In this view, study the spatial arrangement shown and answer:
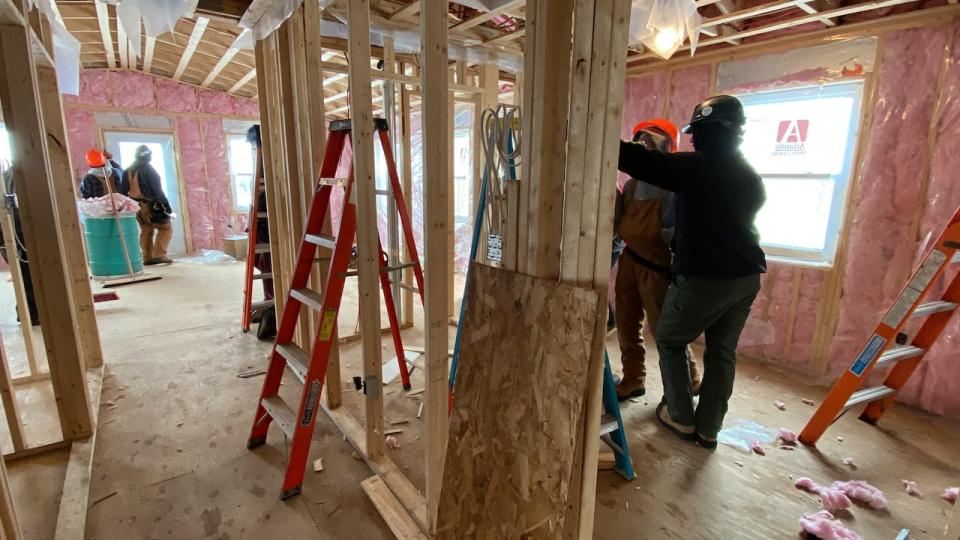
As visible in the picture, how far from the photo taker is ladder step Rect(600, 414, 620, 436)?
6.13 feet

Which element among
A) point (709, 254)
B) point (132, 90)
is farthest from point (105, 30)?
point (709, 254)

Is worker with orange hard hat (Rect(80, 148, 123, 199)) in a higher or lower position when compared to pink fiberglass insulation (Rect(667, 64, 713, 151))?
lower

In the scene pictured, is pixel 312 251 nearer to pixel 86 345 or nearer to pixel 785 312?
pixel 86 345

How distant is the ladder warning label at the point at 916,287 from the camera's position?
6.64ft

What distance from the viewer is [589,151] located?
3.49 feet

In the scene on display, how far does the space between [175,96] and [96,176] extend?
1.95 m

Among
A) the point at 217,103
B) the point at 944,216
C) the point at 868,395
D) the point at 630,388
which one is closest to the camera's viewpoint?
the point at 868,395

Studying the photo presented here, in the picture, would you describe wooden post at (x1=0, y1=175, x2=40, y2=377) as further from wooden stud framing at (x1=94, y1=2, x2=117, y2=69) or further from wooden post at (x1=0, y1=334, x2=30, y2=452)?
wooden stud framing at (x1=94, y1=2, x2=117, y2=69)

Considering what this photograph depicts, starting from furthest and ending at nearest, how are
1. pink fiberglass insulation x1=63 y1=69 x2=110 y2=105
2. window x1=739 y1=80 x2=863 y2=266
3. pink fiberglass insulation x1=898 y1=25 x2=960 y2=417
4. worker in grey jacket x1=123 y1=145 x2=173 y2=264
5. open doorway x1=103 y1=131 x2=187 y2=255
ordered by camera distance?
1. open doorway x1=103 y1=131 x2=187 y2=255
2. pink fiberglass insulation x1=63 y1=69 x2=110 y2=105
3. worker in grey jacket x1=123 y1=145 x2=173 y2=264
4. window x1=739 y1=80 x2=863 y2=266
5. pink fiberglass insulation x1=898 y1=25 x2=960 y2=417

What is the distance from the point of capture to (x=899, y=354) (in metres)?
2.27

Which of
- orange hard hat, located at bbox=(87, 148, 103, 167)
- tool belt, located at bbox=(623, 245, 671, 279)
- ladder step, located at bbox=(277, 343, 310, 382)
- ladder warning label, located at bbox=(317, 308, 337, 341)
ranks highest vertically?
orange hard hat, located at bbox=(87, 148, 103, 167)

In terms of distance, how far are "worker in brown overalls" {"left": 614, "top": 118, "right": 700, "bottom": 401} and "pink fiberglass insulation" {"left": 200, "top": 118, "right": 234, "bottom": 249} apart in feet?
23.1

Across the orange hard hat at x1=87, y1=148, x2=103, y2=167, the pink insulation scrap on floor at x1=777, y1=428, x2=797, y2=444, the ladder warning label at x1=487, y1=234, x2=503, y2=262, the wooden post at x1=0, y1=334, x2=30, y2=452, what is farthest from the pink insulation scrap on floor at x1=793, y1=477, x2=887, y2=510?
the orange hard hat at x1=87, y1=148, x2=103, y2=167

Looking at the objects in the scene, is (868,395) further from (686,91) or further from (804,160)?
(686,91)
